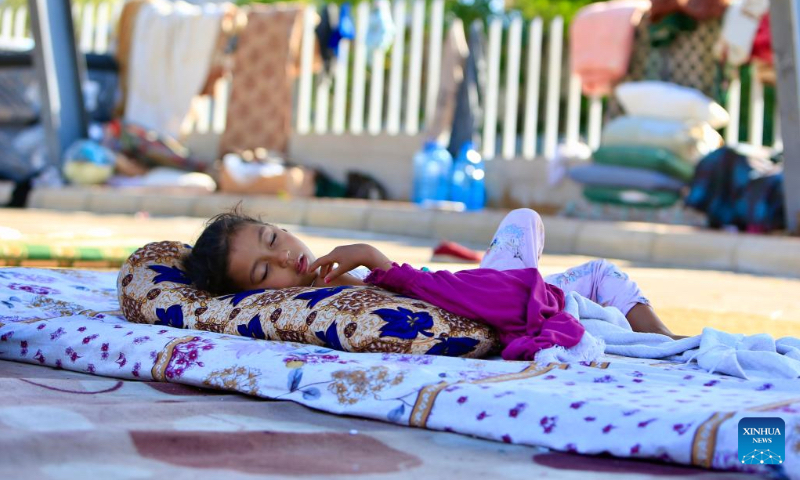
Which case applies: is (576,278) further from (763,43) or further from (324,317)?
(763,43)

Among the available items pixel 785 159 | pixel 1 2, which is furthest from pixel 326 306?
pixel 1 2

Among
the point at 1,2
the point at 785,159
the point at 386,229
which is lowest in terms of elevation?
the point at 386,229

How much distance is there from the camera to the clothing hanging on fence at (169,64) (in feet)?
39.5

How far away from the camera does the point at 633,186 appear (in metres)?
8.39

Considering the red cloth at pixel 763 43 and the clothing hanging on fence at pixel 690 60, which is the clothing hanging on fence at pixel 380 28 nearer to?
the clothing hanging on fence at pixel 690 60

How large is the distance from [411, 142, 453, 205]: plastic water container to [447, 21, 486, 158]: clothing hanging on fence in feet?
0.38

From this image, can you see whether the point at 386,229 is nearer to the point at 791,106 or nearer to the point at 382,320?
the point at 791,106

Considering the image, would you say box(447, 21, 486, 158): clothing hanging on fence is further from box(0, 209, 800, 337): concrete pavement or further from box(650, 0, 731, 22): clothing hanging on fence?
box(650, 0, 731, 22): clothing hanging on fence

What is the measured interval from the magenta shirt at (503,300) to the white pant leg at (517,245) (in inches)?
14.0

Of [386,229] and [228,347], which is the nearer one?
[228,347]

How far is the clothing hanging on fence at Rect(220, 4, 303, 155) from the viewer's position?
11.6m

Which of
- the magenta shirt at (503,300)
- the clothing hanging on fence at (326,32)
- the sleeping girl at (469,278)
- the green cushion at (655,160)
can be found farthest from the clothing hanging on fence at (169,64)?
the magenta shirt at (503,300)

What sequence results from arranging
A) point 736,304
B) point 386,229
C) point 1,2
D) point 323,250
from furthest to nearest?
point 1,2 → point 386,229 → point 323,250 → point 736,304

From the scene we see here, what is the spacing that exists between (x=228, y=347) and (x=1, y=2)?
596 inches
